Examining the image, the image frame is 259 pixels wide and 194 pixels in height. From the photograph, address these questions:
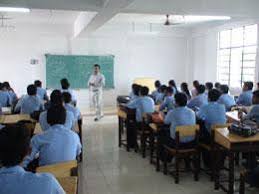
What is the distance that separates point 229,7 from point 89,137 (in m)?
4.04

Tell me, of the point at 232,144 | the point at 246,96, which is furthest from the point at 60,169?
the point at 246,96

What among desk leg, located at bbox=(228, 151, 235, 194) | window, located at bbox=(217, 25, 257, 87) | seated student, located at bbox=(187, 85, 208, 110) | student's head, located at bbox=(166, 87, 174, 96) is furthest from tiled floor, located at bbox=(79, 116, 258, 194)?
window, located at bbox=(217, 25, 257, 87)

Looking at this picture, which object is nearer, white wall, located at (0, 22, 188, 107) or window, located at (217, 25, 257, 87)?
window, located at (217, 25, 257, 87)

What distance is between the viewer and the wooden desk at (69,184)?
2.12m

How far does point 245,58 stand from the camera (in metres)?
9.06

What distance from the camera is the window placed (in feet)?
28.8

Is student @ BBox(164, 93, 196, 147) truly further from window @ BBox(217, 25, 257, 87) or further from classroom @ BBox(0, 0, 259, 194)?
window @ BBox(217, 25, 257, 87)

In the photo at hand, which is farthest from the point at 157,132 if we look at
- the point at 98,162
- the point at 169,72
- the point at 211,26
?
the point at 169,72

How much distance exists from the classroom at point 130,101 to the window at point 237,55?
1.3 inches

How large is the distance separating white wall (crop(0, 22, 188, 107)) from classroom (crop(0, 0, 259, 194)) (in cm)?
4

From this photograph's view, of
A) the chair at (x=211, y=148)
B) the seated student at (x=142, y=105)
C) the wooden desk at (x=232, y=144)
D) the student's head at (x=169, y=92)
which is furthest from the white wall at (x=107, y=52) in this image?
the wooden desk at (x=232, y=144)

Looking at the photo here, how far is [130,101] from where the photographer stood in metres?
6.36

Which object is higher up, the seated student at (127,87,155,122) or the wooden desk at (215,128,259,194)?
the seated student at (127,87,155,122)

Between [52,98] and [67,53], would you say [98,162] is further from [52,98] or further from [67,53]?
[67,53]
